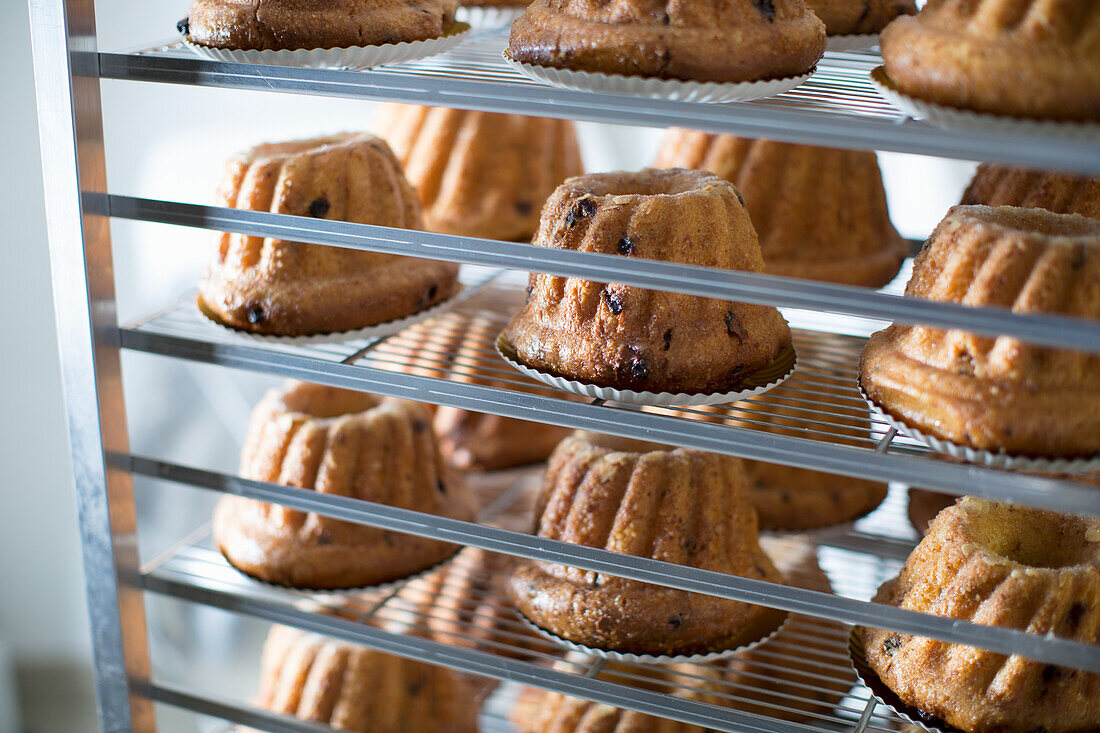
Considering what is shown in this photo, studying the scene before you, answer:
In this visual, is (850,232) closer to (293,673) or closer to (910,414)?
(910,414)

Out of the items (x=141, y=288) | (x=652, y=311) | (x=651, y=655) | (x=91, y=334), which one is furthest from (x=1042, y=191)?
(x=141, y=288)

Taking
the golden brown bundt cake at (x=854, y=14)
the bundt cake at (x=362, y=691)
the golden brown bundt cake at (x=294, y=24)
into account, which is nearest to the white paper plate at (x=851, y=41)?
the golden brown bundt cake at (x=854, y=14)

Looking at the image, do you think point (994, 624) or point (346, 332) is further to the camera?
point (346, 332)

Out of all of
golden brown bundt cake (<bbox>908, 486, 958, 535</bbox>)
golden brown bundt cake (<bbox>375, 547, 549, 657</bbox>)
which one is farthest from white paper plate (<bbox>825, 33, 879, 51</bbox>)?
golden brown bundt cake (<bbox>375, 547, 549, 657</bbox>)

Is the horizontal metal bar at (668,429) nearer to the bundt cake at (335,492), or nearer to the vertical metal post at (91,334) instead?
the vertical metal post at (91,334)

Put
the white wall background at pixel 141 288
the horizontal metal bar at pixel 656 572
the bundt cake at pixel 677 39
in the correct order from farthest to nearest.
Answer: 1. the white wall background at pixel 141 288
2. the bundt cake at pixel 677 39
3. the horizontal metal bar at pixel 656 572

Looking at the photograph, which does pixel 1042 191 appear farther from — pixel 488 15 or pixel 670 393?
pixel 488 15
